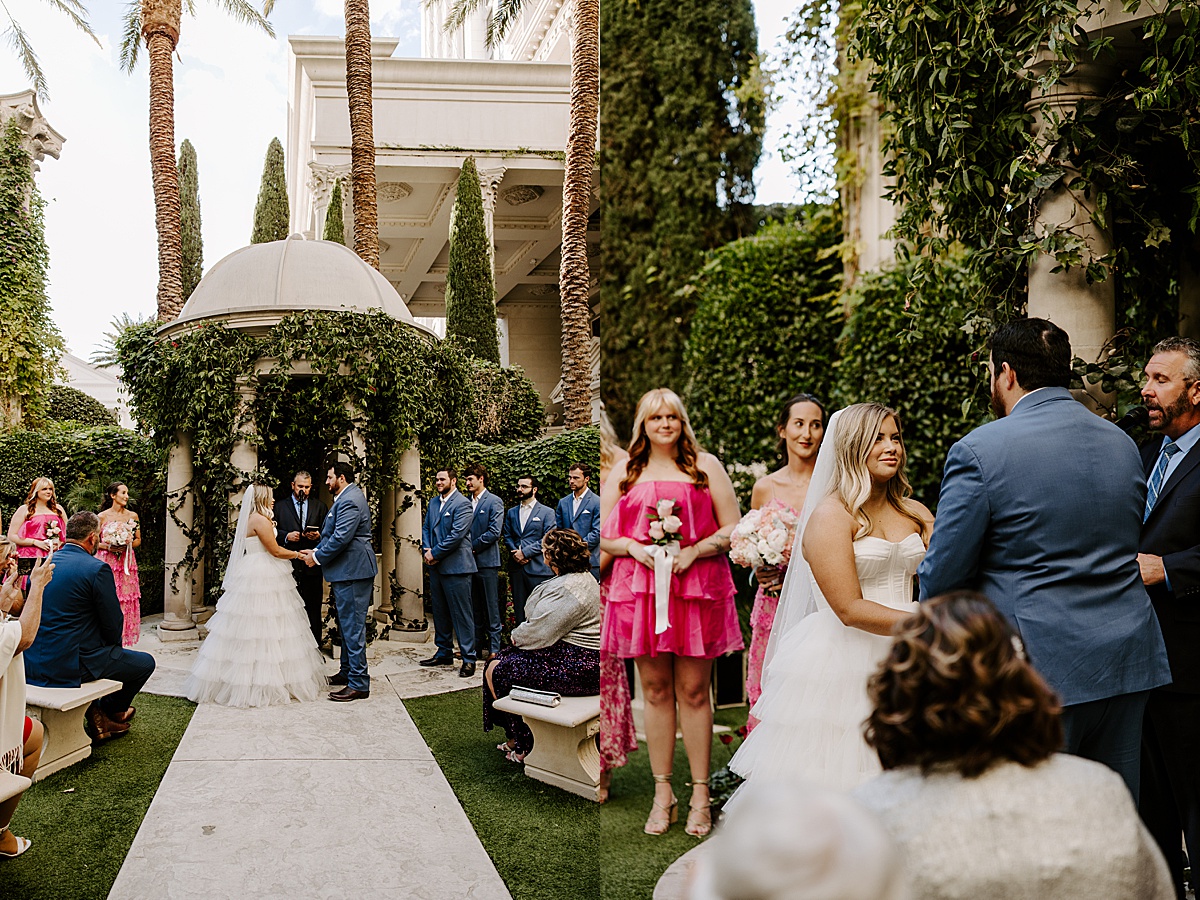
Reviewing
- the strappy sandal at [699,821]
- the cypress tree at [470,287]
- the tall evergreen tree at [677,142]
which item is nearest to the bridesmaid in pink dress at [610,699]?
the strappy sandal at [699,821]

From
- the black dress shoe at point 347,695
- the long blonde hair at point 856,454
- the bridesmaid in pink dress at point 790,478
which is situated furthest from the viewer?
the bridesmaid in pink dress at point 790,478

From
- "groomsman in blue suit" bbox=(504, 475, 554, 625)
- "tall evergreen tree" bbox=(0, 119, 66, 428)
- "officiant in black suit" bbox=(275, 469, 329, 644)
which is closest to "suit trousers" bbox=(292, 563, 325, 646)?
"officiant in black suit" bbox=(275, 469, 329, 644)

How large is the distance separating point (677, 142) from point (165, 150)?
357 centimetres

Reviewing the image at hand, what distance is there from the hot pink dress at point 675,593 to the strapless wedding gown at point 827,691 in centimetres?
44

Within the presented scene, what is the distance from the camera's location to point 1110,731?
1945mm

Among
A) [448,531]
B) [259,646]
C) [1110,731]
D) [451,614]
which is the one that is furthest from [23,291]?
[1110,731]

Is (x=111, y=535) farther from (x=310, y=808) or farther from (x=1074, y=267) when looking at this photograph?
(x=1074, y=267)

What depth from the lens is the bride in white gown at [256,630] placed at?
73.4 inches

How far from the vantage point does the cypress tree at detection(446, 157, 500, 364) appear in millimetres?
2080

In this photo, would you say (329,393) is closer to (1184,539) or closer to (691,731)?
(691,731)

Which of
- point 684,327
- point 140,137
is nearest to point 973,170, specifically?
point 140,137

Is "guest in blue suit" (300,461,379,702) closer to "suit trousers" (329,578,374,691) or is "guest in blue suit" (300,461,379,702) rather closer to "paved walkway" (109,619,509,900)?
"suit trousers" (329,578,374,691)

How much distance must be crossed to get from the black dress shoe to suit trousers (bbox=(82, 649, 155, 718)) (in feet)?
1.36

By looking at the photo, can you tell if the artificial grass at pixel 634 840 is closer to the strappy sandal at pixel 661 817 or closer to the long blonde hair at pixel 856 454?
the strappy sandal at pixel 661 817
